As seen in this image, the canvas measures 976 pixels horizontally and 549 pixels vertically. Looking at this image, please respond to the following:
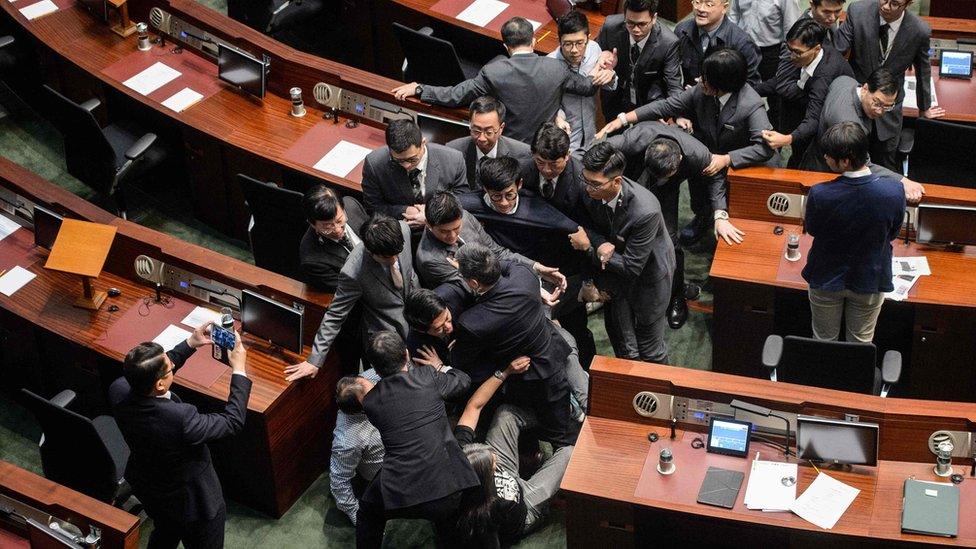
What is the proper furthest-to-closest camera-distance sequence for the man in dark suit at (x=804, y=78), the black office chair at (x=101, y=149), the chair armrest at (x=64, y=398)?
the black office chair at (x=101, y=149), the man in dark suit at (x=804, y=78), the chair armrest at (x=64, y=398)

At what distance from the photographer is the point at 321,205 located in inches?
201

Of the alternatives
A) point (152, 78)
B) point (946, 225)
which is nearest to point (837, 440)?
point (946, 225)

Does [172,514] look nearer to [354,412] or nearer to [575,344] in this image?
[354,412]

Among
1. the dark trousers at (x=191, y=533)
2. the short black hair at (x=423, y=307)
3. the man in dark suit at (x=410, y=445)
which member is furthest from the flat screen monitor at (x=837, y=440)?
the dark trousers at (x=191, y=533)

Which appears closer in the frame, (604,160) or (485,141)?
(604,160)

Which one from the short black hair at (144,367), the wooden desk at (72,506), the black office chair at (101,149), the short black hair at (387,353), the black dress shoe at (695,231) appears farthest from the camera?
the black dress shoe at (695,231)

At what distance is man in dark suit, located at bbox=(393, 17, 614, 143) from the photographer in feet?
19.5

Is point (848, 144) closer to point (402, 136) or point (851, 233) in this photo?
point (851, 233)

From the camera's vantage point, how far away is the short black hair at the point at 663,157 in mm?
5500

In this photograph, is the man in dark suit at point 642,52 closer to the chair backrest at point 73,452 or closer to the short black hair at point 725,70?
the short black hair at point 725,70

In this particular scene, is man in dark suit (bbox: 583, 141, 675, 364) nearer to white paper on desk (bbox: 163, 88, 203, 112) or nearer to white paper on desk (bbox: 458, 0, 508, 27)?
white paper on desk (bbox: 458, 0, 508, 27)

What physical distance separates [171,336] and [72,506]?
1.06 meters

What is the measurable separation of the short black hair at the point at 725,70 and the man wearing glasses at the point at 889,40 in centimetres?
77

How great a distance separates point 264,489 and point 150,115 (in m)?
2.47
